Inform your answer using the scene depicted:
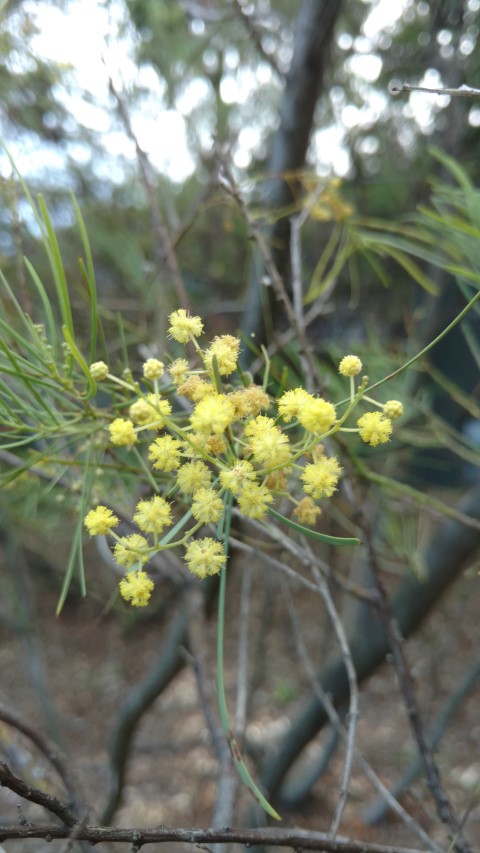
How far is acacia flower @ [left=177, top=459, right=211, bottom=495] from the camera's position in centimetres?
29

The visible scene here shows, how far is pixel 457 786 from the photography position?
77.8 inches

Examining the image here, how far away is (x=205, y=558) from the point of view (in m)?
0.30

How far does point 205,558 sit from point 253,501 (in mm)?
39

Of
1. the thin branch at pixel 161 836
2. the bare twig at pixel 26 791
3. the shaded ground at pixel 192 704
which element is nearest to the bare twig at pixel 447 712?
the shaded ground at pixel 192 704

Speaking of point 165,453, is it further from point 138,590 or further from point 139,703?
point 139,703

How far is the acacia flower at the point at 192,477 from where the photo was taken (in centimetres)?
29

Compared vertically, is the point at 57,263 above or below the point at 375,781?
above

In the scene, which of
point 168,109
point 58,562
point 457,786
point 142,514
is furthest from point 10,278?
point 457,786

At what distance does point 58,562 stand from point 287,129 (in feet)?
7.51

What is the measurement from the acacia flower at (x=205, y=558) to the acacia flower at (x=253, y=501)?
3 centimetres

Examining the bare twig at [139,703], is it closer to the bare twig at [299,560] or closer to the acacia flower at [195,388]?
the bare twig at [299,560]

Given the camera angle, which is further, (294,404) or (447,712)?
(447,712)

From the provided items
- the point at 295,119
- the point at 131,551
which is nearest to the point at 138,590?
the point at 131,551

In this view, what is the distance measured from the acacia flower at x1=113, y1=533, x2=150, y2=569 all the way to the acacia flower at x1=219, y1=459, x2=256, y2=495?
50 mm
